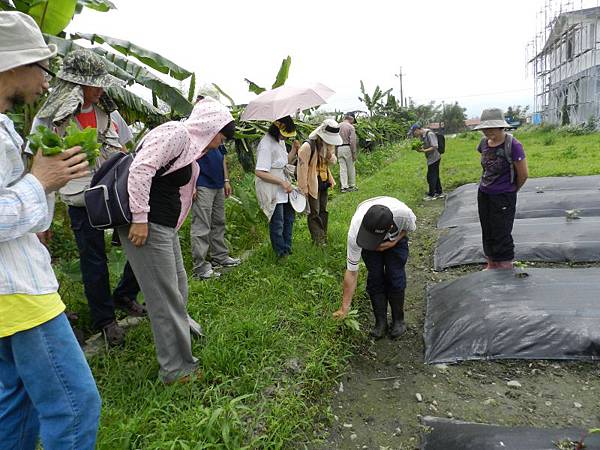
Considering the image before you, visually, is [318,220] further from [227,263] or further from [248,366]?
[248,366]

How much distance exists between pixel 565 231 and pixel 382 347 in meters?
2.95

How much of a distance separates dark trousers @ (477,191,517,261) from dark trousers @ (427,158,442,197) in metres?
4.67

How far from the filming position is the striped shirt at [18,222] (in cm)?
133

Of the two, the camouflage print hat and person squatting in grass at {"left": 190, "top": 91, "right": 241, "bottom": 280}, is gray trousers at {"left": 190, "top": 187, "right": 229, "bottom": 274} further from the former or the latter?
the camouflage print hat

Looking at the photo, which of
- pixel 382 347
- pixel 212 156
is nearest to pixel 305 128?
pixel 212 156

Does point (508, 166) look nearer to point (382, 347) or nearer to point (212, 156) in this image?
point (382, 347)

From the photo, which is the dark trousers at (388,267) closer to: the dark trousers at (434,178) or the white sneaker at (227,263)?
the white sneaker at (227,263)

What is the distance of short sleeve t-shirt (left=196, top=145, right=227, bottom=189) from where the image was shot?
14.0ft

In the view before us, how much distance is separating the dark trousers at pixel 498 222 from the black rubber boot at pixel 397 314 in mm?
1304

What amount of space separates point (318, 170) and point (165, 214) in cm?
272

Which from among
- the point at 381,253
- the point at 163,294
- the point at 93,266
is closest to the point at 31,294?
the point at 163,294

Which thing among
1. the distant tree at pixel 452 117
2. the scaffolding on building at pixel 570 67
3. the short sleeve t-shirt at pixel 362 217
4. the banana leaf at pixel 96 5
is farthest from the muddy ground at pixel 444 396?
the distant tree at pixel 452 117

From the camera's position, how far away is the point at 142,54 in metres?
4.61

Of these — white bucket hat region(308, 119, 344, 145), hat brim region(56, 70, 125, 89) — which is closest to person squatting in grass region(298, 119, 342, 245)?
white bucket hat region(308, 119, 344, 145)
